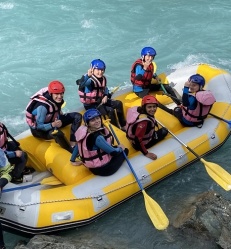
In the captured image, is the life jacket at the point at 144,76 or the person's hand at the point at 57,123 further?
the life jacket at the point at 144,76

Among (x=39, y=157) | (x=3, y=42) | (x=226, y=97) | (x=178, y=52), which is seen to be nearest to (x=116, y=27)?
(x=178, y=52)

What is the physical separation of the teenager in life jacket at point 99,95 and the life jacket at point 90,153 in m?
1.05

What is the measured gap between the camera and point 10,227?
4609 mm

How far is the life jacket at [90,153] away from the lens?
15.3 ft

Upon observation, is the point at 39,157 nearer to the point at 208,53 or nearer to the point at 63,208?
the point at 63,208

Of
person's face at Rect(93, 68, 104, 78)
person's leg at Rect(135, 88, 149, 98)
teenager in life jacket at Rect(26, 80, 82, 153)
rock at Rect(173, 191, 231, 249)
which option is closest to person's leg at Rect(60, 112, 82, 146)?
teenager in life jacket at Rect(26, 80, 82, 153)

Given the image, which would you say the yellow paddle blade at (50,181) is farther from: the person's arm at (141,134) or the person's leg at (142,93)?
the person's leg at (142,93)

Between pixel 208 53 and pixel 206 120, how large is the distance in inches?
156

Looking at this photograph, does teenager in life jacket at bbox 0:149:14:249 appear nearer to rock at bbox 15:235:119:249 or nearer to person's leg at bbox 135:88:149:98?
rock at bbox 15:235:119:249

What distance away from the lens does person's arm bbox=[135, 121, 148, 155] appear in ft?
16.8

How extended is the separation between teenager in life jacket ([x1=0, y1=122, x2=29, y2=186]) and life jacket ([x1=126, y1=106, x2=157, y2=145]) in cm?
132

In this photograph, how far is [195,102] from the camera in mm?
5652

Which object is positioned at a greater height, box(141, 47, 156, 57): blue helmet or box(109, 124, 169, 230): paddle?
box(141, 47, 156, 57): blue helmet

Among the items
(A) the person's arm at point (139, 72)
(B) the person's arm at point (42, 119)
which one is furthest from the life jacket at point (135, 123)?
(A) the person's arm at point (139, 72)
